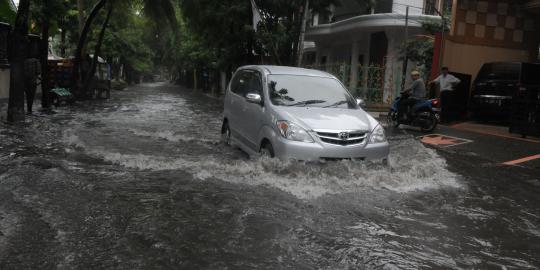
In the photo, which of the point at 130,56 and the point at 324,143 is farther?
the point at 130,56

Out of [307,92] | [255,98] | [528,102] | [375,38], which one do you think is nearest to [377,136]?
[307,92]

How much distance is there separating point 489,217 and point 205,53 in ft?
113

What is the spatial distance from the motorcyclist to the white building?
604cm

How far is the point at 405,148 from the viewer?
10.8 m

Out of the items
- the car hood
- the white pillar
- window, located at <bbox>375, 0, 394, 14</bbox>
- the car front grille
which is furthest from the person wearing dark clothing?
window, located at <bbox>375, 0, 394, 14</bbox>

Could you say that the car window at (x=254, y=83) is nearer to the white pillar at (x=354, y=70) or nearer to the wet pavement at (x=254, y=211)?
the wet pavement at (x=254, y=211)

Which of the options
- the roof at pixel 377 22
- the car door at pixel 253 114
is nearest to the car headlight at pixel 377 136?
the car door at pixel 253 114

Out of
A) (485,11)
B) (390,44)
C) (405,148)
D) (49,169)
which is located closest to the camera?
(49,169)

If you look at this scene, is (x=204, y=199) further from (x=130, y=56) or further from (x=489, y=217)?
(x=130, y=56)

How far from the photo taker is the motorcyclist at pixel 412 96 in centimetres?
1435

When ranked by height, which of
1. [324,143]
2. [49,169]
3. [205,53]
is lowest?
[49,169]

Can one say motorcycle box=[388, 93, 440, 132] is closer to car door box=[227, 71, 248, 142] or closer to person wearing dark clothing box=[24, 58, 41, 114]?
car door box=[227, 71, 248, 142]

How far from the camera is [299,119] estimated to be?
7691mm

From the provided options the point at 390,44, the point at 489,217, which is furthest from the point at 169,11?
the point at 489,217
